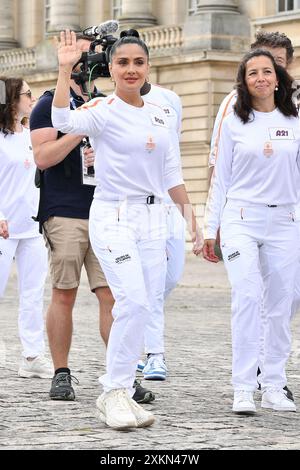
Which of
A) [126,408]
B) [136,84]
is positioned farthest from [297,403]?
[136,84]

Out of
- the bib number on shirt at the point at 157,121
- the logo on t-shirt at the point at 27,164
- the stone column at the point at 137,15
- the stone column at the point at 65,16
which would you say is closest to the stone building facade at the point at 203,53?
the stone column at the point at 137,15

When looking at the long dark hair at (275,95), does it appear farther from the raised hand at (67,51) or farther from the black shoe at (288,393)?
the black shoe at (288,393)

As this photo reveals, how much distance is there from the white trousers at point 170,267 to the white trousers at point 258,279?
160 cm

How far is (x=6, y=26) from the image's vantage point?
5094 centimetres

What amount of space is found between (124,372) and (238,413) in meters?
0.77

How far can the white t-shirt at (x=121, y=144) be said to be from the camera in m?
7.82

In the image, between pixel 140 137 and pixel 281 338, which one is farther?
pixel 281 338

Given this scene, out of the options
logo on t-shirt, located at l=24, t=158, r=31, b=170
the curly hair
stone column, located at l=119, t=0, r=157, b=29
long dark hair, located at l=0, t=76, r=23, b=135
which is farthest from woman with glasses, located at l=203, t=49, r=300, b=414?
stone column, located at l=119, t=0, r=157, b=29

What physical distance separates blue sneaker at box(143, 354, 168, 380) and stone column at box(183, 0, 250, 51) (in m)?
28.2

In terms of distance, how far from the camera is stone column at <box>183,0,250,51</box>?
37.9 metres

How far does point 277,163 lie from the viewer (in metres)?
8.31

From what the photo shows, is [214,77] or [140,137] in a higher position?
[214,77]
